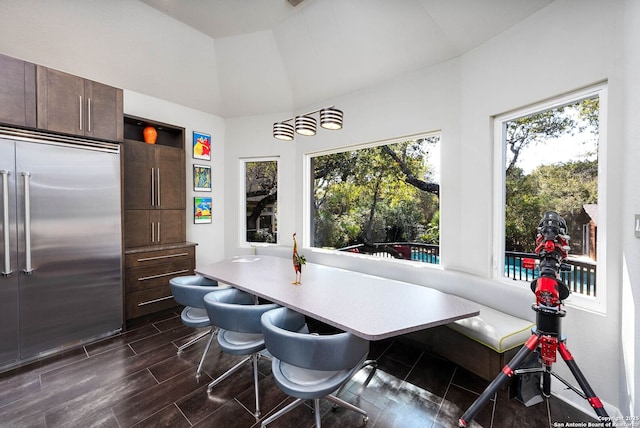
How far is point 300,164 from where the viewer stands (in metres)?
4.11

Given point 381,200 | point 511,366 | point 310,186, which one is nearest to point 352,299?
point 511,366

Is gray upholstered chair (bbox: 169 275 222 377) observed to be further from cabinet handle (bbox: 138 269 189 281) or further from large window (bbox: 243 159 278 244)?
large window (bbox: 243 159 278 244)

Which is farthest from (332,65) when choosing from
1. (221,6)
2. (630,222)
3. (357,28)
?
(630,222)

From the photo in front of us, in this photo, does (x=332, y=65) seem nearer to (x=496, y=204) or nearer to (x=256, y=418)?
(x=496, y=204)

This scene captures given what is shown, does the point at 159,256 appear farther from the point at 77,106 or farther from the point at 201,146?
the point at 201,146

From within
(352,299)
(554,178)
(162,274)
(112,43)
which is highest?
(112,43)

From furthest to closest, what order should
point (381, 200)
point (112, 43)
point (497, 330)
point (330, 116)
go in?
point (381, 200), point (112, 43), point (330, 116), point (497, 330)

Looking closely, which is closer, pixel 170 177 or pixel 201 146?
pixel 170 177

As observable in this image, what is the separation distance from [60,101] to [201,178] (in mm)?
1913

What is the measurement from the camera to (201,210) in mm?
4246

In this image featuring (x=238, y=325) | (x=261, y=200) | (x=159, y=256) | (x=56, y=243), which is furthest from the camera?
(x=261, y=200)

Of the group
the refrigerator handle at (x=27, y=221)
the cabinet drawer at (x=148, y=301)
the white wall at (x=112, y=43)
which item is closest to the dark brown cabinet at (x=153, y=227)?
the cabinet drawer at (x=148, y=301)

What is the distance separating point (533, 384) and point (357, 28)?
358 centimetres

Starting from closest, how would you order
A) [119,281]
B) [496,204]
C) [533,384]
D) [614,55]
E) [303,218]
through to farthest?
1. [614,55]
2. [533,384]
3. [496,204]
4. [119,281]
5. [303,218]
